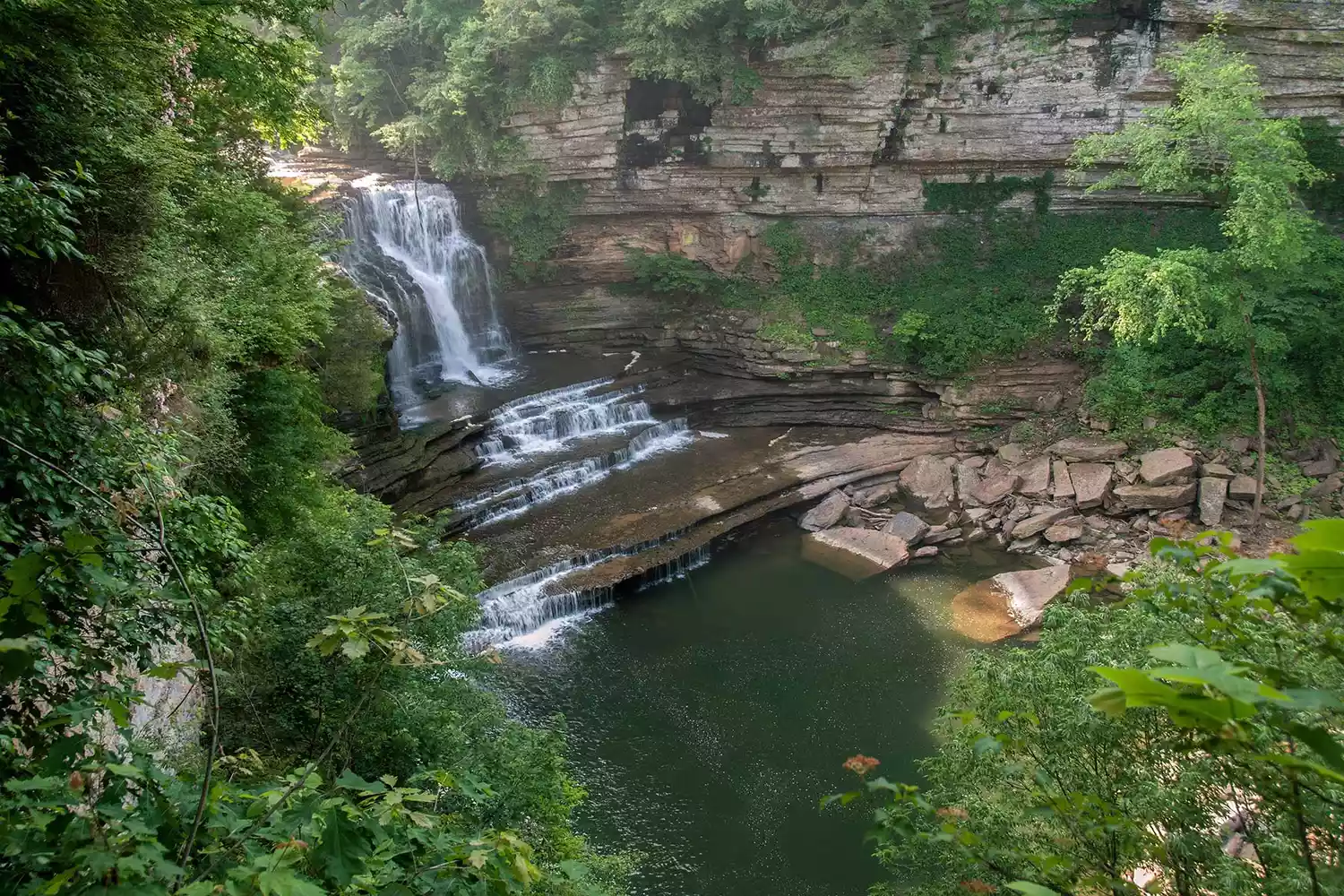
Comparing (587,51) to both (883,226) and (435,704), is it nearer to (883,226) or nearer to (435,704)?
(883,226)

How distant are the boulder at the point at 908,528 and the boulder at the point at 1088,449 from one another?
140 inches

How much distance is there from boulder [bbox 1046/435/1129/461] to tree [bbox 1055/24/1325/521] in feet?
8.04

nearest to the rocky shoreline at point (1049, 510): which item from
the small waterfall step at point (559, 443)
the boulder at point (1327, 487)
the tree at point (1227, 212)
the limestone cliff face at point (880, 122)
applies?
the boulder at point (1327, 487)

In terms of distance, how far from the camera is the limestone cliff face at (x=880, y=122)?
17.3 metres

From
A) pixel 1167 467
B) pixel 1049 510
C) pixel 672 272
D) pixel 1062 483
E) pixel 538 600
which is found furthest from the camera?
pixel 672 272

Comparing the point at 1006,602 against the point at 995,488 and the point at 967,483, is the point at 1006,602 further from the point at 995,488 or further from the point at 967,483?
the point at 967,483

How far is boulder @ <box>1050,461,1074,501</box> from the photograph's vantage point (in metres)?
17.2

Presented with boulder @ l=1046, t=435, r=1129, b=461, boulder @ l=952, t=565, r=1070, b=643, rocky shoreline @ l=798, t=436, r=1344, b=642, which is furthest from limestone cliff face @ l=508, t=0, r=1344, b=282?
boulder @ l=952, t=565, r=1070, b=643

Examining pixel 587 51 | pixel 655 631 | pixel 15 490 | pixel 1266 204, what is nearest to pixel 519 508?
pixel 655 631

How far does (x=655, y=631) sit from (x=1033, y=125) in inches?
578

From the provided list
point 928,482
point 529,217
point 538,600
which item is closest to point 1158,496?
point 928,482

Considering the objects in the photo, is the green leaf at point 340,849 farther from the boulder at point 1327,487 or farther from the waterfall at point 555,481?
the boulder at point 1327,487

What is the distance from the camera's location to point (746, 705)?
12680 millimetres

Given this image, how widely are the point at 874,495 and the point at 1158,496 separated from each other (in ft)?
17.9
